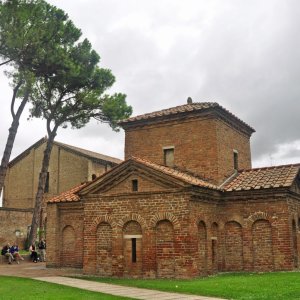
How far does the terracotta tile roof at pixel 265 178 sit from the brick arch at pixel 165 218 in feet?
11.0

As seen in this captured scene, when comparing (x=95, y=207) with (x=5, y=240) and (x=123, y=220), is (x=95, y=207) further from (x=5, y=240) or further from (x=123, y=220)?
(x=5, y=240)

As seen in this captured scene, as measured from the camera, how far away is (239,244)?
1744cm

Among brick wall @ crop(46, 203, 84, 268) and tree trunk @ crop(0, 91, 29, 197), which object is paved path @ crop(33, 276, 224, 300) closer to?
brick wall @ crop(46, 203, 84, 268)

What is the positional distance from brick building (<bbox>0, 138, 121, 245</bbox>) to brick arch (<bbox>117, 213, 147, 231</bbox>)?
18.5m

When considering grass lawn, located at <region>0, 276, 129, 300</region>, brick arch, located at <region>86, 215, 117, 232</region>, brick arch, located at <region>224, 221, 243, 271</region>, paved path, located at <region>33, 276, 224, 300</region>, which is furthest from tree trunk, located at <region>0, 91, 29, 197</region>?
brick arch, located at <region>224, 221, 243, 271</region>

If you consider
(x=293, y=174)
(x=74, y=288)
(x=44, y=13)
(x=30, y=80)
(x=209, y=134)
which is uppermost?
(x=44, y=13)

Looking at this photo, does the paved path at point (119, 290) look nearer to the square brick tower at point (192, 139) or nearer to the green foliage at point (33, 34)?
the square brick tower at point (192, 139)

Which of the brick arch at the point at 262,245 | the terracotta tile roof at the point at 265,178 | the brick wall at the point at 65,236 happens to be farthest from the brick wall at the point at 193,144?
the brick wall at the point at 65,236

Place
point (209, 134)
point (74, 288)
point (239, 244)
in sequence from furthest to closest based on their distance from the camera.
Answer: point (209, 134) → point (239, 244) → point (74, 288)

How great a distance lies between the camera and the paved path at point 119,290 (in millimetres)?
11197

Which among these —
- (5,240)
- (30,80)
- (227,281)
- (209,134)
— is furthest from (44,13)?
(5,240)

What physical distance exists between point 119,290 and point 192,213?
4.37m

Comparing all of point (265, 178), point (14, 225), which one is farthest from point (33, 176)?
point (265, 178)

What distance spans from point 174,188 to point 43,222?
925 inches
